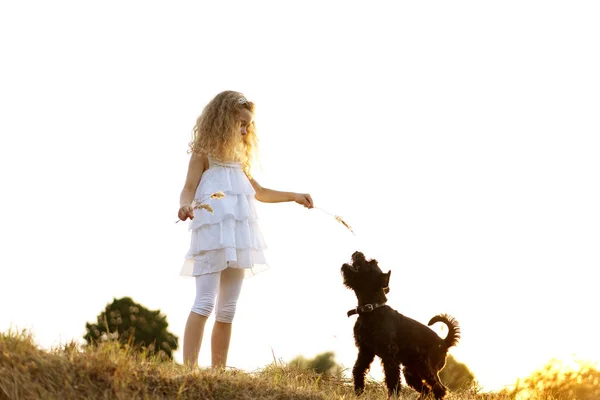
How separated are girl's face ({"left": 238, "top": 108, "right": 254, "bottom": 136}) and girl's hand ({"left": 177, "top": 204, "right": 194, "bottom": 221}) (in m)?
1.06

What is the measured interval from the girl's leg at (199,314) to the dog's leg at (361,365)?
143 centimetres

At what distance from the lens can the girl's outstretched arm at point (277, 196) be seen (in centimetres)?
861

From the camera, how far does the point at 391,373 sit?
7512 millimetres

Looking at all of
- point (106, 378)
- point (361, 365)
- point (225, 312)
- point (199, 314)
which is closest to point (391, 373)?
point (361, 365)

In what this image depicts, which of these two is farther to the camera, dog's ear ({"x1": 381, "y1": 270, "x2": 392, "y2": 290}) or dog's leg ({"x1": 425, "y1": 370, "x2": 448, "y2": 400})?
dog's leg ({"x1": 425, "y1": 370, "x2": 448, "y2": 400})

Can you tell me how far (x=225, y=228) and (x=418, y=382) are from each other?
222cm

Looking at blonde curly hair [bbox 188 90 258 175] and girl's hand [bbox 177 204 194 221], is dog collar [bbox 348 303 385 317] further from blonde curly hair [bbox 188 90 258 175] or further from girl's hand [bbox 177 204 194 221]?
blonde curly hair [bbox 188 90 258 175]

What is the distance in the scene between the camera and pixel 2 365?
6184 mm

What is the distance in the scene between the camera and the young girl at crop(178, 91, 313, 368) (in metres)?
8.05

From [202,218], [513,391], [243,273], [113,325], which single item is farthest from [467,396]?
[113,325]

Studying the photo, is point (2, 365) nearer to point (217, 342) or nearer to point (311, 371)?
point (217, 342)

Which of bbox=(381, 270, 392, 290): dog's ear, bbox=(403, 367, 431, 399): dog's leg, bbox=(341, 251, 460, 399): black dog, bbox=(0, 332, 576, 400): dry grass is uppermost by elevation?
bbox=(381, 270, 392, 290): dog's ear

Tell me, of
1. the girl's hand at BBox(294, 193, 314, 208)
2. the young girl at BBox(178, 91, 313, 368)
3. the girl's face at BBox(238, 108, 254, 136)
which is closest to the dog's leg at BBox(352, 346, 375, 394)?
the young girl at BBox(178, 91, 313, 368)

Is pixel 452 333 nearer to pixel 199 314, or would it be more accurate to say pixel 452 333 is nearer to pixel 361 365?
pixel 361 365
